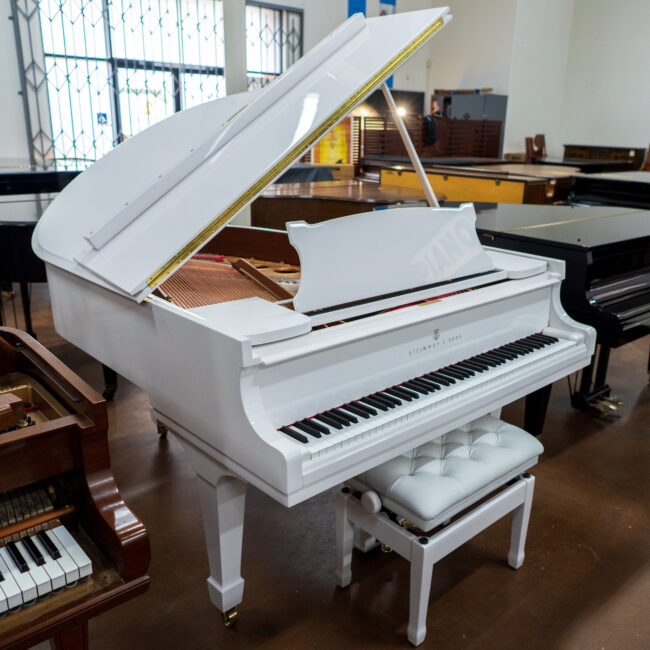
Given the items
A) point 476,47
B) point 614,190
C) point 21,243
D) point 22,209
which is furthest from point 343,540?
point 476,47

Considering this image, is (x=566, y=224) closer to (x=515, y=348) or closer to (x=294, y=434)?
(x=515, y=348)

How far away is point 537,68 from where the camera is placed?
11938 mm

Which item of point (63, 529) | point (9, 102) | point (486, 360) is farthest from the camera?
point (9, 102)

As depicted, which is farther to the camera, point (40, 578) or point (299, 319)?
point (299, 319)

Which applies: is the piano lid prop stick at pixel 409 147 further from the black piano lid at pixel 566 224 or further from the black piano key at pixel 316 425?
the black piano key at pixel 316 425

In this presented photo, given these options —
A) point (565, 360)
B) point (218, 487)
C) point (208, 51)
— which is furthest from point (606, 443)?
point (208, 51)

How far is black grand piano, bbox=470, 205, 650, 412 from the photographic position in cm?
272

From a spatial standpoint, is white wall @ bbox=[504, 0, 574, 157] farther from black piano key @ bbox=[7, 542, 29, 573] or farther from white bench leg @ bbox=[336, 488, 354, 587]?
black piano key @ bbox=[7, 542, 29, 573]

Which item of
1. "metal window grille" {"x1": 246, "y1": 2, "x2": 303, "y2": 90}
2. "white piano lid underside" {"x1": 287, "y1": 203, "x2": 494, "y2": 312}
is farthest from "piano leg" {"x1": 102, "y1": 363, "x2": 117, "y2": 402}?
"metal window grille" {"x1": 246, "y1": 2, "x2": 303, "y2": 90}

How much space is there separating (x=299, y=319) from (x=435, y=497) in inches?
24.4

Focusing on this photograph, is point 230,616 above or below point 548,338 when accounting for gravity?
below

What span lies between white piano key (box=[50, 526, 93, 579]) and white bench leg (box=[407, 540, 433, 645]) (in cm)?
89

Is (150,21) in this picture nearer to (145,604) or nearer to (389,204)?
(389,204)

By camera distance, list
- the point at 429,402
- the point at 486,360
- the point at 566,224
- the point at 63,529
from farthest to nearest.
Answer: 1. the point at 566,224
2. the point at 486,360
3. the point at 429,402
4. the point at 63,529
